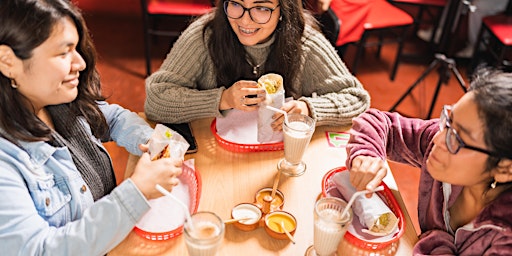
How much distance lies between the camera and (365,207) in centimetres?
149

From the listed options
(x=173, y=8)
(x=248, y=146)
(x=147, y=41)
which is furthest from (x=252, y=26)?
(x=147, y=41)

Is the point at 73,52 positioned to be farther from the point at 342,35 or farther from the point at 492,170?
the point at 342,35

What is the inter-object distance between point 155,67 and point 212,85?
227 centimetres

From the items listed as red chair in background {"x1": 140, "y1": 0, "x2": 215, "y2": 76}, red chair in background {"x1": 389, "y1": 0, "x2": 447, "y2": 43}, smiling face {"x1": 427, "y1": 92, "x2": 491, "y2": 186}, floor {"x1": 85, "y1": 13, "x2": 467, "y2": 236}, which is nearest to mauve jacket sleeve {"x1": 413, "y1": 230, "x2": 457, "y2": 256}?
smiling face {"x1": 427, "y1": 92, "x2": 491, "y2": 186}

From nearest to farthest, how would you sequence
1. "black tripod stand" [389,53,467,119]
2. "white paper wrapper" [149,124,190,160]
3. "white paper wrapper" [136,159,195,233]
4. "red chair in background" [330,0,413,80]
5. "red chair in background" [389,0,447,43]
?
"white paper wrapper" [136,159,195,233] < "white paper wrapper" [149,124,190,160] < "red chair in background" [330,0,413,80] < "black tripod stand" [389,53,467,119] < "red chair in background" [389,0,447,43]

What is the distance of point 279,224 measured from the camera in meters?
1.46

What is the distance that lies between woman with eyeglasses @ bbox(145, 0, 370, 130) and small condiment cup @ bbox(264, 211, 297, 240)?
1.36 ft

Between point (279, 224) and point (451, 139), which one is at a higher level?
point (451, 139)

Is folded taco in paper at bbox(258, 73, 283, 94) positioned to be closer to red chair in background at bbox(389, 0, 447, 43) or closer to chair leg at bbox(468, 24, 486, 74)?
red chair in background at bbox(389, 0, 447, 43)

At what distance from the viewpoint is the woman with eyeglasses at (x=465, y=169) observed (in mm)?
1248

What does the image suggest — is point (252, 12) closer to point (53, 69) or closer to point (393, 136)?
point (393, 136)

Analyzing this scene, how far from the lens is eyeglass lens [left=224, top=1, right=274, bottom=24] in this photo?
1896 mm

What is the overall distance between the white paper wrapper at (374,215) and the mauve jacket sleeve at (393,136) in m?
0.18

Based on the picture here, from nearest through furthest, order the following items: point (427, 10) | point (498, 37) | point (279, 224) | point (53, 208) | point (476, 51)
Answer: point (53, 208), point (279, 224), point (498, 37), point (476, 51), point (427, 10)
